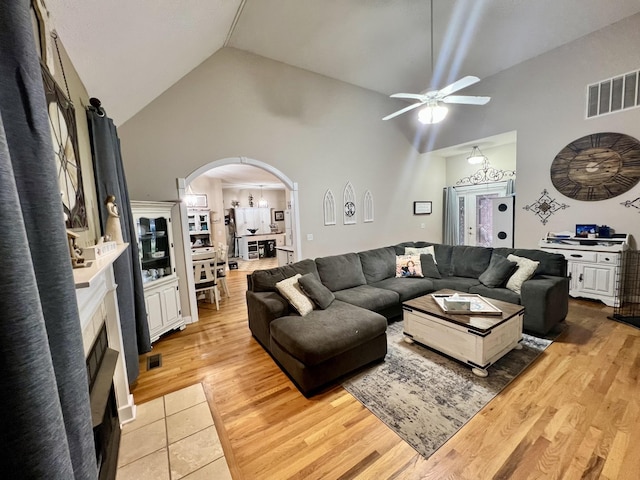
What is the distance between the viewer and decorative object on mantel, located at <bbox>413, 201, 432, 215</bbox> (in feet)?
21.2

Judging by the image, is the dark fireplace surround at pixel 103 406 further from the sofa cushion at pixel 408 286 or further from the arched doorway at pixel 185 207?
the sofa cushion at pixel 408 286

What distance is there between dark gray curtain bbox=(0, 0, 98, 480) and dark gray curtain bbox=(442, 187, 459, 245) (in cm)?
733

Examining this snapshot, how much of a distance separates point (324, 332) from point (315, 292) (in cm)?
64

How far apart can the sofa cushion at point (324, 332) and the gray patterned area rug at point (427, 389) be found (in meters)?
0.38

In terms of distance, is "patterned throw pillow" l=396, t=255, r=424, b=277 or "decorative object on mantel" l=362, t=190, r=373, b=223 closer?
"patterned throw pillow" l=396, t=255, r=424, b=277

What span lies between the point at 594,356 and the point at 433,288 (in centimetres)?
169

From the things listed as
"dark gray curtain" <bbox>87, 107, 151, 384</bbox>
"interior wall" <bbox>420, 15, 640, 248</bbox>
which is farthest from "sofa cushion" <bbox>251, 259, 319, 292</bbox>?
"interior wall" <bbox>420, 15, 640, 248</bbox>

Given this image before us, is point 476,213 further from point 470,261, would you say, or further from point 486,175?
point 470,261

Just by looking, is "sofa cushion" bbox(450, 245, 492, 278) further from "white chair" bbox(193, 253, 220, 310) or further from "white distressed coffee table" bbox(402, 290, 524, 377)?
"white chair" bbox(193, 253, 220, 310)

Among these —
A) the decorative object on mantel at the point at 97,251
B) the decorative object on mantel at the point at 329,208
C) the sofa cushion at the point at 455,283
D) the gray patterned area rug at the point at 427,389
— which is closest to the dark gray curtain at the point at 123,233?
the decorative object on mantel at the point at 97,251

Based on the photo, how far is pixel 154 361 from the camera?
115 inches

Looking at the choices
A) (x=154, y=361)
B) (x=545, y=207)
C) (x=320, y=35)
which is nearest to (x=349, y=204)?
(x=320, y=35)

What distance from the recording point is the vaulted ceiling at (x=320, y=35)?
6.25ft

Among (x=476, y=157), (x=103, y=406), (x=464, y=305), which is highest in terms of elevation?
(x=476, y=157)
